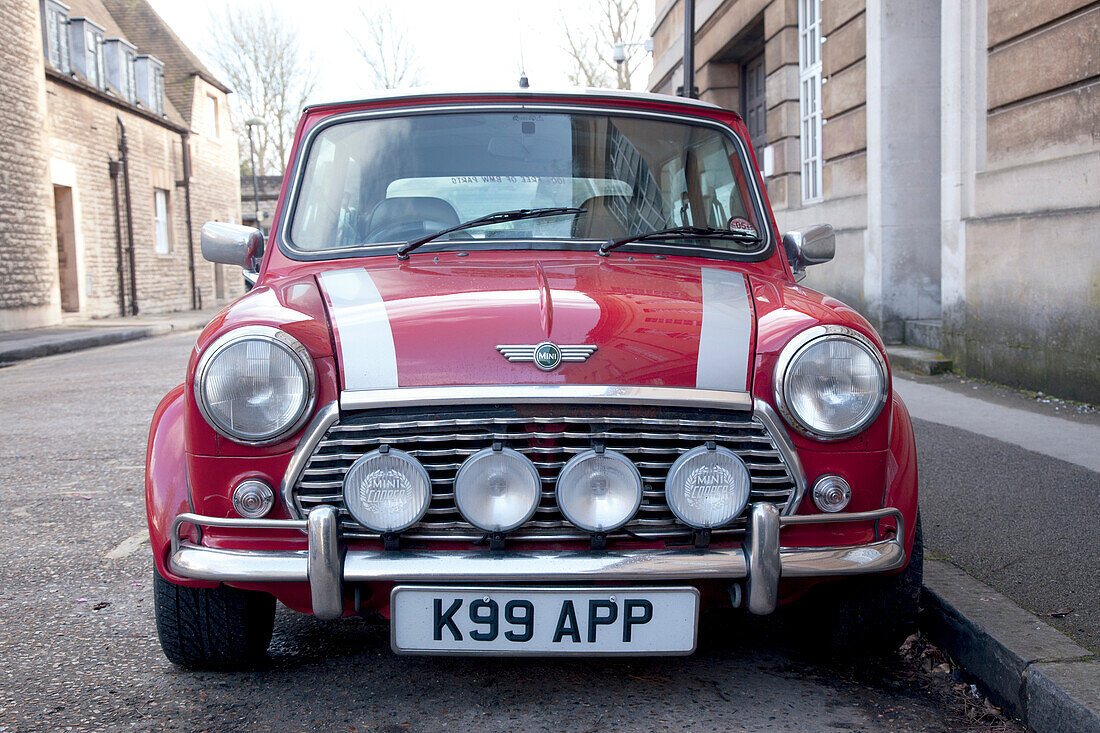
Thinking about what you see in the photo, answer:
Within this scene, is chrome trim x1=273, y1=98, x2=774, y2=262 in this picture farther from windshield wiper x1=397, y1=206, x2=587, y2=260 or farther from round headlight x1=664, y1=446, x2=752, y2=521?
round headlight x1=664, y1=446, x2=752, y2=521

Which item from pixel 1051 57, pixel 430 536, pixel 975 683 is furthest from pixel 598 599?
pixel 1051 57

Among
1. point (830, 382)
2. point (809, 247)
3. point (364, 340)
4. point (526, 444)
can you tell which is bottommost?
point (526, 444)

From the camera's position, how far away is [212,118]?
30344 mm

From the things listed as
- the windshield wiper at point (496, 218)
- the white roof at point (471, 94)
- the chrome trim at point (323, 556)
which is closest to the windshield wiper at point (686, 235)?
the windshield wiper at point (496, 218)

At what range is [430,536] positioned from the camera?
2.26m

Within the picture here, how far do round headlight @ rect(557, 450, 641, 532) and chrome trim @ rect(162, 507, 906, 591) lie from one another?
8cm

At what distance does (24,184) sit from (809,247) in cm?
1789

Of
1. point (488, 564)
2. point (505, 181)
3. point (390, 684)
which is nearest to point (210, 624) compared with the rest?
point (390, 684)

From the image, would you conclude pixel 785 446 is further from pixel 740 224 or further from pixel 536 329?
pixel 740 224

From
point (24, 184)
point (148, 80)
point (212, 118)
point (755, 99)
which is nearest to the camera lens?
point (755, 99)

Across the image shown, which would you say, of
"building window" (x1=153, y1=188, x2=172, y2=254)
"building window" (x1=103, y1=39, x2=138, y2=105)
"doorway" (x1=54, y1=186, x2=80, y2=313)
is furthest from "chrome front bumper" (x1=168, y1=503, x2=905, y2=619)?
"building window" (x1=153, y1=188, x2=172, y2=254)

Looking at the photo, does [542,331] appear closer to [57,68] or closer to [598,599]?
[598,599]

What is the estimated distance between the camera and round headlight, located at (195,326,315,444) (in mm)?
2266

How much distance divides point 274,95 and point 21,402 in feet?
118
